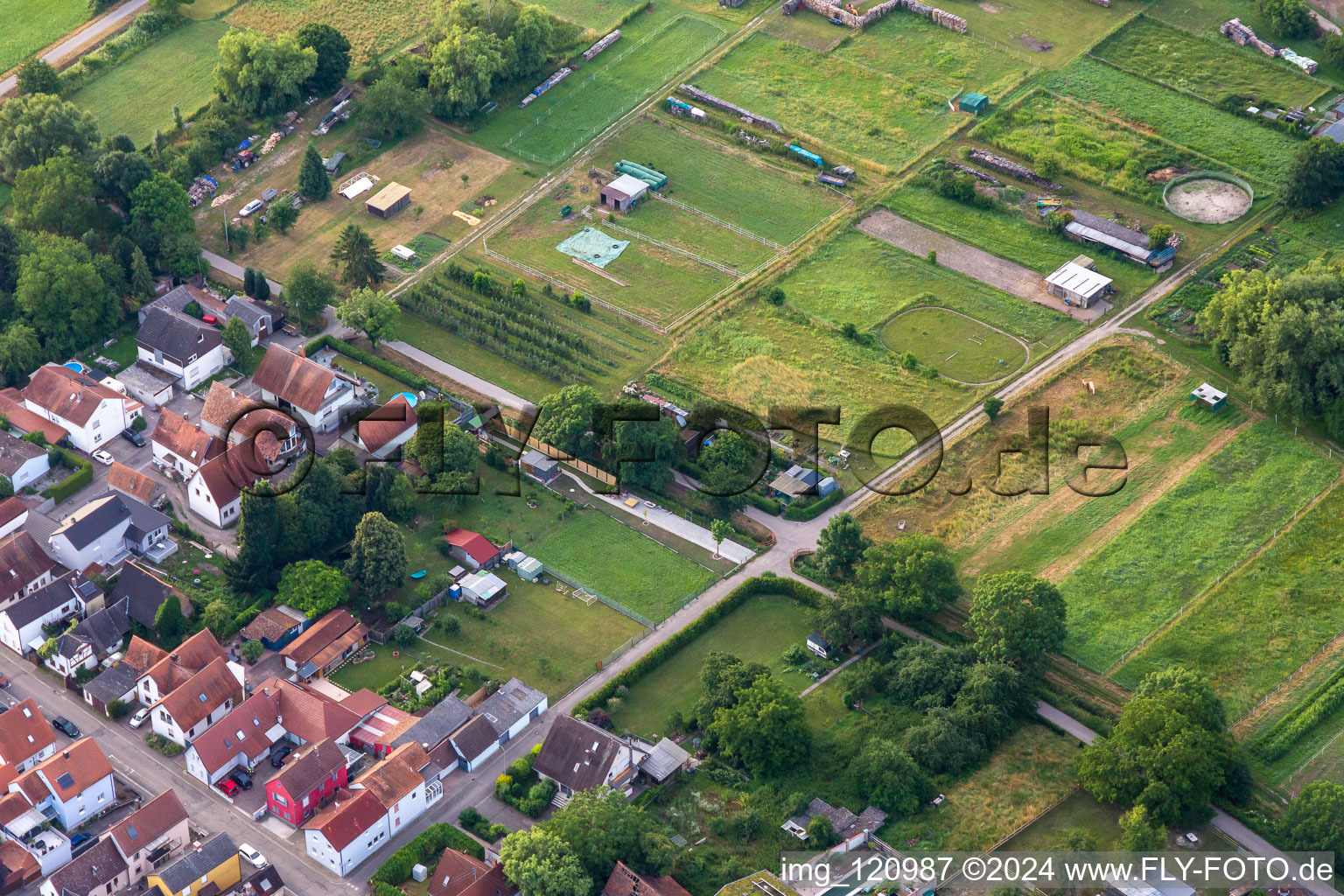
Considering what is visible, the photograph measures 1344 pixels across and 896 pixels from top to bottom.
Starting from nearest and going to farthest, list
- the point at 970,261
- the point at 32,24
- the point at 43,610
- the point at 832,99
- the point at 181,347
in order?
the point at 43,610
the point at 181,347
the point at 970,261
the point at 832,99
the point at 32,24

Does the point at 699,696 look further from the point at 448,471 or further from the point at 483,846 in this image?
the point at 448,471

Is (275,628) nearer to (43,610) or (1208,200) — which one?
(43,610)

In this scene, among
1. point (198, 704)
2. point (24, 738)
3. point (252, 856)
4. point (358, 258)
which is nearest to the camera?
point (252, 856)

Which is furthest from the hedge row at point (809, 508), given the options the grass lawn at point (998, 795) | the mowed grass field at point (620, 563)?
the grass lawn at point (998, 795)

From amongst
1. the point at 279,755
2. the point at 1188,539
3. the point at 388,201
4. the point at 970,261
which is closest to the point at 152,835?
the point at 279,755

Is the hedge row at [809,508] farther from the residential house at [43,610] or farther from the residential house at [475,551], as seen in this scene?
the residential house at [43,610]
